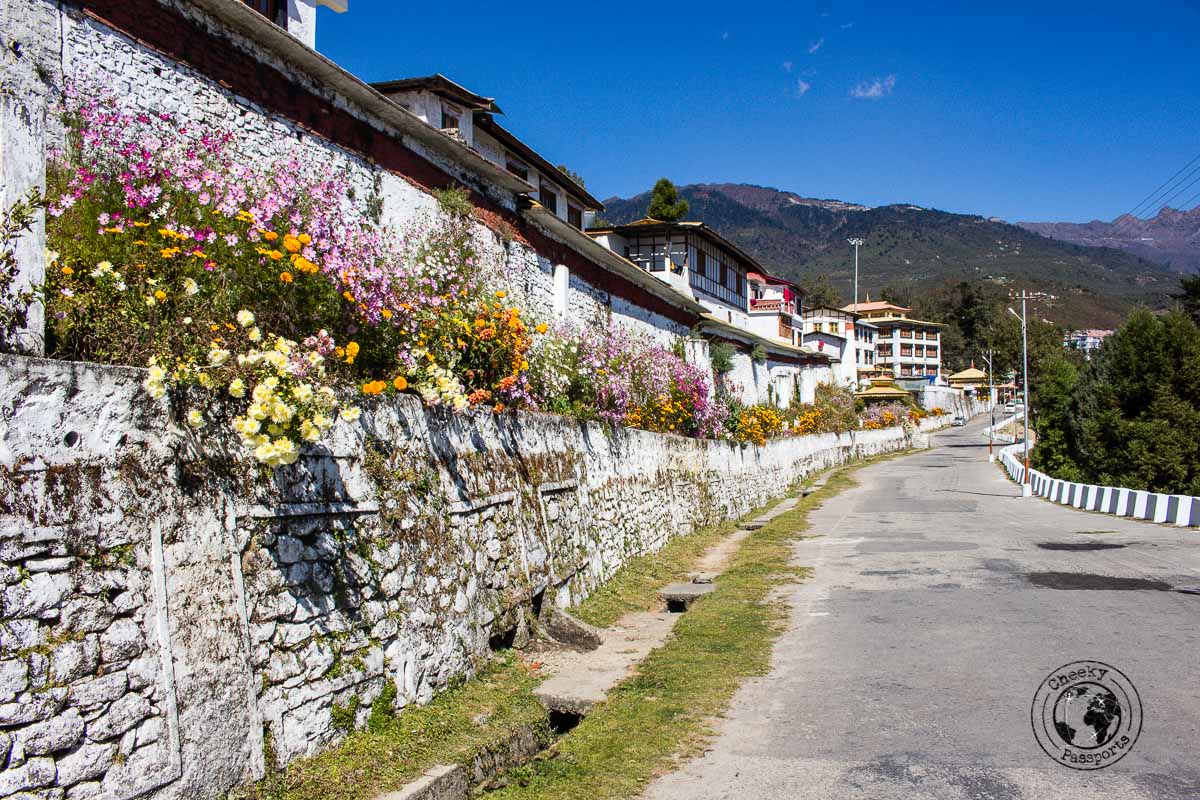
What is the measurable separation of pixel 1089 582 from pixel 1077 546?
176 inches

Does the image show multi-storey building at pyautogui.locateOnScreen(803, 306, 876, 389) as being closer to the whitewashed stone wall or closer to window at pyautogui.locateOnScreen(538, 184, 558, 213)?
window at pyautogui.locateOnScreen(538, 184, 558, 213)

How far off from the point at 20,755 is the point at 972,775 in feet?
17.1

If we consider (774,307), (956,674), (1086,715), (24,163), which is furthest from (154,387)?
(774,307)

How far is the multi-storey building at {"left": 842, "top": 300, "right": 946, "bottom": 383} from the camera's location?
10881 cm

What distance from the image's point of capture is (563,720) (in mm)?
7594

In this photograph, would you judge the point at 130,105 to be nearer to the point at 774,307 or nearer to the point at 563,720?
the point at 563,720

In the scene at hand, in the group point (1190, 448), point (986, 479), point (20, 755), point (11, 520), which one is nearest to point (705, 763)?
point (20, 755)

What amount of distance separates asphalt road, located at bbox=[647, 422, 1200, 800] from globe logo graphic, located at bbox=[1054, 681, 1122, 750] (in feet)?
0.74

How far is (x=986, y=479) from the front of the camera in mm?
39875

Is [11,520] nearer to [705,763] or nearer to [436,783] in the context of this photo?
[436,783]

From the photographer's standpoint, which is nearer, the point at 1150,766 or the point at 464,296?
the point at 1150,766

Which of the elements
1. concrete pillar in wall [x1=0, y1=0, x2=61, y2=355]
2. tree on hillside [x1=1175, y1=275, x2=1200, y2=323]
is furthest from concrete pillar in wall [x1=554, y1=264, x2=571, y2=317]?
tree on hillside [x1=1175, y1=275, x2=1200, y2=323]

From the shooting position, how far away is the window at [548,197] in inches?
1142

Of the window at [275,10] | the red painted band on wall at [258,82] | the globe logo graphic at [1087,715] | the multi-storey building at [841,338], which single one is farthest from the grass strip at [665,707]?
the multi-storey building at [841,338]
